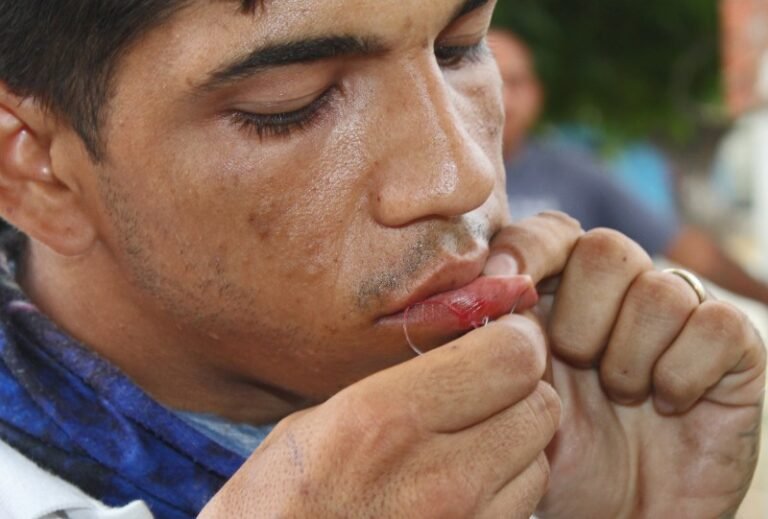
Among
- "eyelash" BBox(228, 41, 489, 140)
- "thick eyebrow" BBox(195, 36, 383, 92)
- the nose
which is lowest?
the nose

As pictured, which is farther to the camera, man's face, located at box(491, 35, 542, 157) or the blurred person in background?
man's face, located at box(491, 35, 542, 157)

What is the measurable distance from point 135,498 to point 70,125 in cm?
58

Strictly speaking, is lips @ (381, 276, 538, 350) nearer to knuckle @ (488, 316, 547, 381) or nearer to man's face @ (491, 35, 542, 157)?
knuckle @ (488, 316, 547, 381)

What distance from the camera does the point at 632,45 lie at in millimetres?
6145

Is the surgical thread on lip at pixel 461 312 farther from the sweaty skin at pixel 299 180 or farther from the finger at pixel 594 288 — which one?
the finger at pixel 594 288

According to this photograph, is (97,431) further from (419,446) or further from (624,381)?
(624,381)

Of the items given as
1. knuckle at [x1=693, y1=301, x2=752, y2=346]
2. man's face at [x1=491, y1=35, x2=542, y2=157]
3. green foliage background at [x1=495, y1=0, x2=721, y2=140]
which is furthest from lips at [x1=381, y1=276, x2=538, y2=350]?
green foliage background at [x1=495, y1=0, x2=721, y2=140]

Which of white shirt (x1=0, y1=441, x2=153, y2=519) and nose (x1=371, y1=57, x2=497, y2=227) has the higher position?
nose (x1=371, y1=57, x2=497, y2=227)

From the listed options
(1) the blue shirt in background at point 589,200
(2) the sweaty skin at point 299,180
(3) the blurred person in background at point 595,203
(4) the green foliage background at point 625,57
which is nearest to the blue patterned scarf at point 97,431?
(2) the sweaty skin at point 299,180

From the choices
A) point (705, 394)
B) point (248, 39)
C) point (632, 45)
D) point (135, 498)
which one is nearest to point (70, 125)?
point (248, 39)

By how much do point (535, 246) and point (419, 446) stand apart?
1.62ft

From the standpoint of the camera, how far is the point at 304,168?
5.12 ft

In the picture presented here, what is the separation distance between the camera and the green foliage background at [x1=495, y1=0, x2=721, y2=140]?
6.03 metres

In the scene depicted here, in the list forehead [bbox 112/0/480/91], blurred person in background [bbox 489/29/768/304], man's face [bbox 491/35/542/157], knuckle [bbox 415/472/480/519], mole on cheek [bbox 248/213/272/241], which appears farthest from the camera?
man's face [bbox 491/35/542/157]
